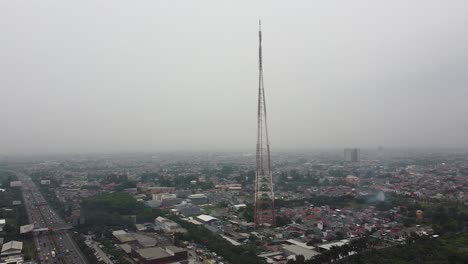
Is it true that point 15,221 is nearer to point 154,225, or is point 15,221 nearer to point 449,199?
point 154,225

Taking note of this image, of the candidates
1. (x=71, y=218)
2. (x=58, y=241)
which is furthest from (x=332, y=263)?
(x=71, y=218)

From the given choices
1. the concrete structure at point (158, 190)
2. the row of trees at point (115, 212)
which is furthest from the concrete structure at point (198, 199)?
the concrete structure at point (158, 190)

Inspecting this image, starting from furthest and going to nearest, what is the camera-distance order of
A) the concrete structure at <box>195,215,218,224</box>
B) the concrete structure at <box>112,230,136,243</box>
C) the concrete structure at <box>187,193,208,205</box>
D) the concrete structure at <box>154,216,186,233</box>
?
the concrete structure at <box>187,193,208,205</box>
the concrete structure at <box>195,215,218,224</box>
the concrete structure at <box>154,216,186,233</box>
the concrete structure at <box>112,230,136,243</box>

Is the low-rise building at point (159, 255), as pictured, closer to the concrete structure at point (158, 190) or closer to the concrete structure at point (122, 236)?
the concrete structure at point (122, 236)

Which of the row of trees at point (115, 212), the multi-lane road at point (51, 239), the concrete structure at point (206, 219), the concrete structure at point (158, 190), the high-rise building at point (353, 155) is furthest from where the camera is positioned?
the high-rise building at point (353, 155)

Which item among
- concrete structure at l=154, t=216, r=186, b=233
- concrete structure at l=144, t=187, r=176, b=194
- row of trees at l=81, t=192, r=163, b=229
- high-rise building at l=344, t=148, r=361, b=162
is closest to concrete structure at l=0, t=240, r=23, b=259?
row of trees at l=81, t=192, r=163, b=229

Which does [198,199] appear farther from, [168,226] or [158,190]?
[168,226]

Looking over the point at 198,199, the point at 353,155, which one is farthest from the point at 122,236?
the point at 353,155

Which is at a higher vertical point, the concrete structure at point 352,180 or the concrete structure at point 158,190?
the concrete structure at point 352,180

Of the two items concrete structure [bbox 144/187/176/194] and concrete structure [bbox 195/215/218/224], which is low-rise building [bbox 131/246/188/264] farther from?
concrete structure [bbox 144/187/176/194]

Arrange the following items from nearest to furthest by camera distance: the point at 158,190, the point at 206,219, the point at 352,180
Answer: the point at 206,219, the point at 158,190, the point at 352,180
